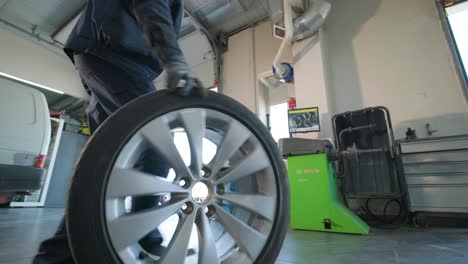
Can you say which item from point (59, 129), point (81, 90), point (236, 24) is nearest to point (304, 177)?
point (236, 24)

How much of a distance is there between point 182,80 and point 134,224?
1.19 ft

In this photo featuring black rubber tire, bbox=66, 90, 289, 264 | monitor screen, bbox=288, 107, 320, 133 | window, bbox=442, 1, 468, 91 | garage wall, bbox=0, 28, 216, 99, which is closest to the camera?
black rubber tire, bbox=66, 90, 289, 264

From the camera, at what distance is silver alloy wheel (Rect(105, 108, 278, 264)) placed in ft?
1.60

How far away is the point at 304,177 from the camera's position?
2.19 metres

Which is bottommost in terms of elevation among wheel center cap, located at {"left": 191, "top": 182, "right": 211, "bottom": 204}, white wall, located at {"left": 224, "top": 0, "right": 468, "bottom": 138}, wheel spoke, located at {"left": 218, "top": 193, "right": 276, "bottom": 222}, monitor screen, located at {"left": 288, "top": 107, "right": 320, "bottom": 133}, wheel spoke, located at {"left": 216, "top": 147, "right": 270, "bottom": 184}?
wheel spoke, located at {"left": 218, "top": 193, "right": 276, "bottom": 222}

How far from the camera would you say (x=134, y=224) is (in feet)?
1.60

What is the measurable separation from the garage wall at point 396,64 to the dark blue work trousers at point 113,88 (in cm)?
306

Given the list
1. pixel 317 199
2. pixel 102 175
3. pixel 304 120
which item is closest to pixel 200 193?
pixel 102 175

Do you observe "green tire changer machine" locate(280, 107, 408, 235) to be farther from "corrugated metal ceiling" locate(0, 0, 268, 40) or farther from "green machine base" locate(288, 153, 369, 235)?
"corrugated metal ceiling" locate(0, 0, 268, 40)

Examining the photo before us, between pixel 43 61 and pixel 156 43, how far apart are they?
5.64 m

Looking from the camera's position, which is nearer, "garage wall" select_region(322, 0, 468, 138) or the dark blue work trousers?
the dark blue work trousers

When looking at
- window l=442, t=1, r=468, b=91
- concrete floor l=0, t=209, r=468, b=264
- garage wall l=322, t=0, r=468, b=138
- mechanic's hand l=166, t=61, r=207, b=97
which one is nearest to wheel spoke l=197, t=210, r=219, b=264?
mechanic's hand l=166, t=61, r=207, b=97

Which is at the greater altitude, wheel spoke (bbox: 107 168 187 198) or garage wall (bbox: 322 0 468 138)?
garage wall (bbox: 322 0 468 138)

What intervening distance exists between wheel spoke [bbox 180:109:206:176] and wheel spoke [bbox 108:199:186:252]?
119mm
